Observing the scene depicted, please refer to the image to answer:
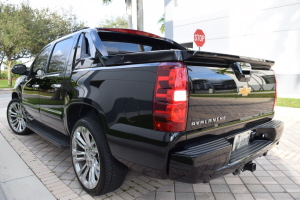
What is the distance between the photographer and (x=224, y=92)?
2131 mm

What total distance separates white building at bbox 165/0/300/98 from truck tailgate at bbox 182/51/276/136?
9.96 metres

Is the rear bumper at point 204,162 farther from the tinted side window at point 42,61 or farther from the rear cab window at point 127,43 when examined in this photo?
the tinted side window at point 42,61

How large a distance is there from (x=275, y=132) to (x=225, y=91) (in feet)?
3.13

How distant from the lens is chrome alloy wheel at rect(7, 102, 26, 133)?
4.79 m

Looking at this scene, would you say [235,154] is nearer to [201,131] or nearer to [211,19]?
[201,131]

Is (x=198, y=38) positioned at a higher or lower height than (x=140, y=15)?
lower

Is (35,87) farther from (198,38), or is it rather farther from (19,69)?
(198,38)

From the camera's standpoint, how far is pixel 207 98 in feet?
6.53

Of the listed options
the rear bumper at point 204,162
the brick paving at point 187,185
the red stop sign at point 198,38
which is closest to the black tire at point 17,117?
the brick paving at point 187,185

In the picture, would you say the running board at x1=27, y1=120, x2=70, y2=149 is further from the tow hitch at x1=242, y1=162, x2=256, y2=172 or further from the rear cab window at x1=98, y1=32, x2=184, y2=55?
the tow hitch at x1=242, y1=162, x2=256, y2=172

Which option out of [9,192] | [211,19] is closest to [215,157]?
[9,192]

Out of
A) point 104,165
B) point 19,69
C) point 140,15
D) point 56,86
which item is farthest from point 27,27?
point 104,165

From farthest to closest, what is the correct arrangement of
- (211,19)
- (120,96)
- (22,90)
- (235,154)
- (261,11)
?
(211,19), (261,11), (22,90), (235,154), (120,96)

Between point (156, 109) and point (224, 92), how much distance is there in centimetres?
68
